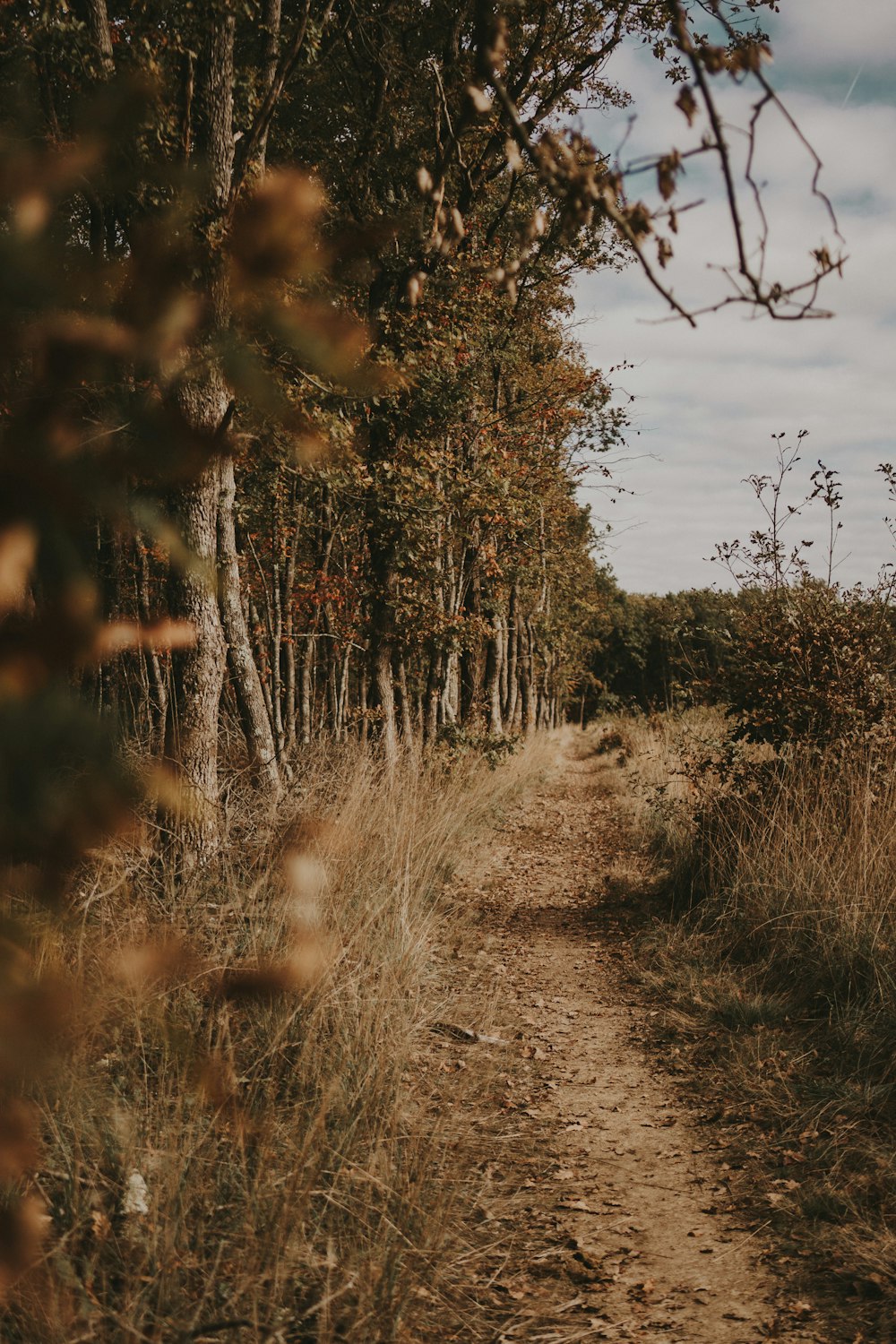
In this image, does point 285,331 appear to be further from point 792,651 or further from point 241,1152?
point 792,651

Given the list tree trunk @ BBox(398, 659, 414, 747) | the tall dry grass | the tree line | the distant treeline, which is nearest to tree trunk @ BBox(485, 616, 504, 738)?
the tree line

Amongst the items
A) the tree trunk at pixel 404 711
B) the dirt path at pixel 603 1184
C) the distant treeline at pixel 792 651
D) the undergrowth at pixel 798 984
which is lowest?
the dirt path at pixel 603 1184

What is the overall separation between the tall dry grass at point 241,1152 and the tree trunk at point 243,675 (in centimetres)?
352

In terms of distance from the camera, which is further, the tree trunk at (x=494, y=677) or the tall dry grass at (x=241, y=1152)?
the tree trunk at (x=494, y=677)

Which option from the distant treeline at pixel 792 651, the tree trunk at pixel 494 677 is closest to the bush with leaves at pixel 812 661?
the distant treeline at pixel 792 651

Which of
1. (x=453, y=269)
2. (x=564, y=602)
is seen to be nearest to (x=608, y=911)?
(x=453, y=269)

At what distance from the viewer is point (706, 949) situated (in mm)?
5934

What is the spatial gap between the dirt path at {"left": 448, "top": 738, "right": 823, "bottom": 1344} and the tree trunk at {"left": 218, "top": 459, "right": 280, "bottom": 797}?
2.52 meters

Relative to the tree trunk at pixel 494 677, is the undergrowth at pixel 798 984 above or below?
below

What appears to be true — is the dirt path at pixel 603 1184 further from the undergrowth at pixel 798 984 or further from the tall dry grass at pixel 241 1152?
the tall dry grass at pixel 241 1152

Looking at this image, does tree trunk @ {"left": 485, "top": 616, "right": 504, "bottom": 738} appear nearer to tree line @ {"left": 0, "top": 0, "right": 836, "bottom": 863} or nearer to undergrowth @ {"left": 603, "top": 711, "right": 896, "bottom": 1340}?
tree line @ {"left": 0, "top": 0, "right": 836, "bottom": 863}

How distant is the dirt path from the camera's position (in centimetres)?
271

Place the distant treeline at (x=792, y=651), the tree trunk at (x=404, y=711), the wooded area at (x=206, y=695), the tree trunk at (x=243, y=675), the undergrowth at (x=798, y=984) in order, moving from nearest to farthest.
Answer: the wooded area at (x=206, y=695)
the undergrowth at (x=798, y=984)
the distant treeline at (x=792, y=651)
the tree trunk at (x=243, y=675)
the tree trunk at (x=404, y=711)

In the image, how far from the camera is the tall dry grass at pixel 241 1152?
119 centimetres
